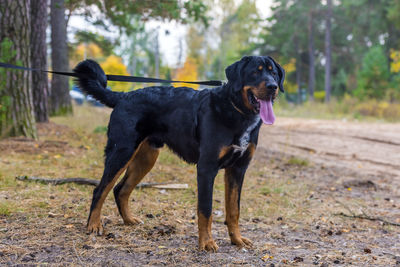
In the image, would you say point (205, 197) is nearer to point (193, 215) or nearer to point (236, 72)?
point (236, 72)

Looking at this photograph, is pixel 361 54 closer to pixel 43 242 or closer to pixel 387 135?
pixel 387 135

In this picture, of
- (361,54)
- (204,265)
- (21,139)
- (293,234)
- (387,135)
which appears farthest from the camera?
(361,54)

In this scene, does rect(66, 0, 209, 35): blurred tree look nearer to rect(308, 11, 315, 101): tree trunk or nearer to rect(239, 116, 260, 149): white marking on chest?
rect(239, 116, 260, 149): white marking on chest

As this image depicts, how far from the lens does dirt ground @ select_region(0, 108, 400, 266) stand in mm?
3398

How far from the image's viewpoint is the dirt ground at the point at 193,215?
340cm

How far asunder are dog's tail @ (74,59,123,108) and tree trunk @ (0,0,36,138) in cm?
341

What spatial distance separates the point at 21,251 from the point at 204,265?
1.50 metres

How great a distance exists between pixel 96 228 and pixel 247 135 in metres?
1.71

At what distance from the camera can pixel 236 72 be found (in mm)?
3488

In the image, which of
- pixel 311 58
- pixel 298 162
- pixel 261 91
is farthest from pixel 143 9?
pixel 311 58

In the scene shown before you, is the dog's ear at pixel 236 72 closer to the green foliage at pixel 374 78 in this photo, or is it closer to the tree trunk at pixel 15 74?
the tree trunk at pixel 15 74

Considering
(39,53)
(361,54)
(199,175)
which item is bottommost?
(199,175)

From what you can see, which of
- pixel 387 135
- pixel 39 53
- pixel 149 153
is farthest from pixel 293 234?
pixel 387 135

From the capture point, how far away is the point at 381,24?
1239 inches
